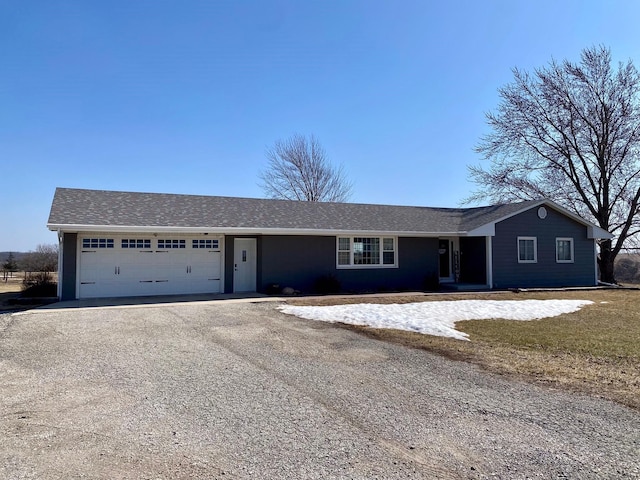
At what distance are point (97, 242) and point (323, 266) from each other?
7783mm

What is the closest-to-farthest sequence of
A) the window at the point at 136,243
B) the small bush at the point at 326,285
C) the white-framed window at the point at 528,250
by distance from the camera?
the window at the point at 136,243 → the small bush at the point at 326,285 → the white-framed window at the point at 528,250

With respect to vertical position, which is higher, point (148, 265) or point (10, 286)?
point (148, 265)

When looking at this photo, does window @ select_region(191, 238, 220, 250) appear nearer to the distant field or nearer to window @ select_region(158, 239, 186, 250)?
window @ select_region(158, 239, 186, 250)

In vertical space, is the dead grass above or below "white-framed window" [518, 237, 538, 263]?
below

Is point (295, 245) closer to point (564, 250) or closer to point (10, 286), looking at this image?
point (564, 250)

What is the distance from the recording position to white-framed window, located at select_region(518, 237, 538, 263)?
1894 centimetres

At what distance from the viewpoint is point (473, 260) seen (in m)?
19.3

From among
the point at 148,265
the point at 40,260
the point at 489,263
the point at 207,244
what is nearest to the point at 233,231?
the point at 207,244

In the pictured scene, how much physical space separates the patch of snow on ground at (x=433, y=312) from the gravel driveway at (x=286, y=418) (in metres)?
2.47

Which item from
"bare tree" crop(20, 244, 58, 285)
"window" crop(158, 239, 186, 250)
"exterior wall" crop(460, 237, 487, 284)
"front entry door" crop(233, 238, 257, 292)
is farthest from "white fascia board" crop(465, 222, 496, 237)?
"bare tree" crop(20, 244, 58, 285)

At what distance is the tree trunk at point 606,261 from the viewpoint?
2612cm

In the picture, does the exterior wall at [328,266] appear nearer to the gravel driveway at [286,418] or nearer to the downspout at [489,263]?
the downspout at [489,263]

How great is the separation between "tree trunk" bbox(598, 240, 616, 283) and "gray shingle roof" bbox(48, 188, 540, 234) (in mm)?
10021

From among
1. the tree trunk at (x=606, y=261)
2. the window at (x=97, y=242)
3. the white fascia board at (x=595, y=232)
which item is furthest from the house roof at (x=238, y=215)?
the tree trunk at (x=606, y=261)
